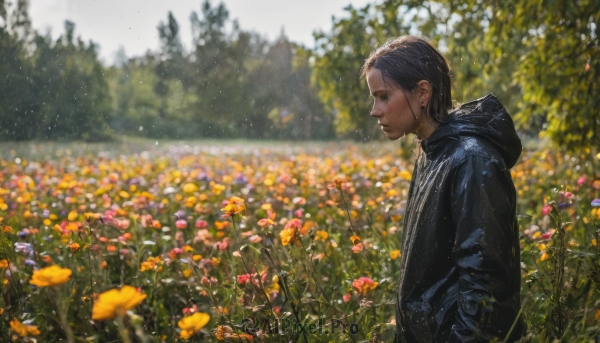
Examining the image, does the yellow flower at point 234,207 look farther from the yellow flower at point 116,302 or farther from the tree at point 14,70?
the tree at point 14,70

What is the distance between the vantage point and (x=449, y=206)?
133 centimetres

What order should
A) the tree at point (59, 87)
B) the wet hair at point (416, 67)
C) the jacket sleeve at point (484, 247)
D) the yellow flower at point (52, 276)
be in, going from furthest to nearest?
the tree at point (59, 87) < the wet hair at point (416, 67) < the jacket sleeve at point (484, 247) < the yellow flower at point (52, 276)

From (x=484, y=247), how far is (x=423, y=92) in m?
0.50

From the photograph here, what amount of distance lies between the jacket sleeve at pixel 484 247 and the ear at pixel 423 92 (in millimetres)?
321

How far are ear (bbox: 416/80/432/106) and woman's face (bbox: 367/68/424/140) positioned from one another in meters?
0.01

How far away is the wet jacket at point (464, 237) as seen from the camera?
1204 mm

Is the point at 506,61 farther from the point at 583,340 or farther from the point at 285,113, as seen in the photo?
the point at 285,113

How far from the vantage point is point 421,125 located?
1530 mm

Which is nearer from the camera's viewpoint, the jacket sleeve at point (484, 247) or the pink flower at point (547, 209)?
the jacket sleeve at point (484, 247)

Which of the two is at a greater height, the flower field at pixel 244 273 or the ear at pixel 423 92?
the ear at pixel 423 92

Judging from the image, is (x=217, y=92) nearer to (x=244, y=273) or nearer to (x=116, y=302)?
(x=244, y=273)

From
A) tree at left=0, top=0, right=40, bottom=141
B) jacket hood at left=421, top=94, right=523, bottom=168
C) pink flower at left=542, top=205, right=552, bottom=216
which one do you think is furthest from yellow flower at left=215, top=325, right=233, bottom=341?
tree at left=0, top=0, right=40, bottom=141

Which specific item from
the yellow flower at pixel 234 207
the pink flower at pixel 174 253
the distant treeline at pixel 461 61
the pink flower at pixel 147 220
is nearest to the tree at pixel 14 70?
the distant treeline at pixel 461 61

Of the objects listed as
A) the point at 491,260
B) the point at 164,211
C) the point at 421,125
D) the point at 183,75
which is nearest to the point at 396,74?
the point at 421,125
